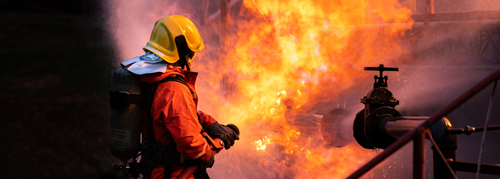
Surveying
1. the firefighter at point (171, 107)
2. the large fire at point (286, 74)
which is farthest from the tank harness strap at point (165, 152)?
the large fire at point (286, 74)

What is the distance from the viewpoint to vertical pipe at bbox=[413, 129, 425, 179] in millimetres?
1250

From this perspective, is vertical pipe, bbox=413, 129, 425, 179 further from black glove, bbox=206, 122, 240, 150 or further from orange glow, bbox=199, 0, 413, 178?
orange glow, bbox=199, 0, 413, 178

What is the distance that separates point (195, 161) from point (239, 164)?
3.00 metres

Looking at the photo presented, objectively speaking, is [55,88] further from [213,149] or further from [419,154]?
[419,154]

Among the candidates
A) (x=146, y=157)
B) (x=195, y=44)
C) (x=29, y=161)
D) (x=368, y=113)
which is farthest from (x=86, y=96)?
(x=368, y=113)

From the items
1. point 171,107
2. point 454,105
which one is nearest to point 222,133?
point 171,107

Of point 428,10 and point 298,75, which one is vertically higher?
point 428,10

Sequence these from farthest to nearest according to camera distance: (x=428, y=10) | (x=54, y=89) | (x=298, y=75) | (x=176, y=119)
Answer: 1. (x=298, y=75)
2. (x=428, y=10)
3. (x=54, y=89)
4. (x=176, y=119)

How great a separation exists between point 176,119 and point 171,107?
0.31 feet

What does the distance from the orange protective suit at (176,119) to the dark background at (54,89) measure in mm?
1220

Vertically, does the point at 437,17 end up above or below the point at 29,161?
above

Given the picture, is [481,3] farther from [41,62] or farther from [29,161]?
[29,161]

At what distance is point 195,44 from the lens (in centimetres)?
237

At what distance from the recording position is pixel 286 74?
4805mm
